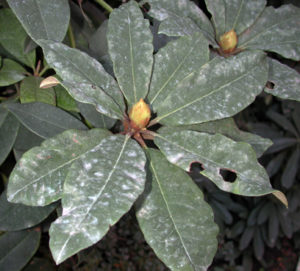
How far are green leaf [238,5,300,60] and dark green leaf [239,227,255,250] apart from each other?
2.14m

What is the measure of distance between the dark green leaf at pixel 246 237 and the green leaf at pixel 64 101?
2.25m

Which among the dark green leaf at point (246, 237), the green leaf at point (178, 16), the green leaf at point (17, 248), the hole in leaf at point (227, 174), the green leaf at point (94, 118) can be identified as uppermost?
the green leaf at point (178, 16)

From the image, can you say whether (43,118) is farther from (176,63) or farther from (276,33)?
(276,33)

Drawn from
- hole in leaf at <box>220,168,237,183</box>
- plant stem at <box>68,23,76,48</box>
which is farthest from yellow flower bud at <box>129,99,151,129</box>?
hole in leaf at <box>220,168,237,183</box>

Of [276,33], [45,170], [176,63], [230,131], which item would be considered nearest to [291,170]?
[276,33]

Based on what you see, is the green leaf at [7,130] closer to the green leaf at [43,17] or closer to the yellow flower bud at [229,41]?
the green leaf at [43,17]

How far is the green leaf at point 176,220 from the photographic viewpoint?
66 centimetres

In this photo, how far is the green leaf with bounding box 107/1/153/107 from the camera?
82 cm

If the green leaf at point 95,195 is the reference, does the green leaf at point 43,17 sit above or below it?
above

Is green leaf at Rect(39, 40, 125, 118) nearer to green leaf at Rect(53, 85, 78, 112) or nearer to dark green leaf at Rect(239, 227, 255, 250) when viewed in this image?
green leaf at Rect(53, 85, 78, 112)

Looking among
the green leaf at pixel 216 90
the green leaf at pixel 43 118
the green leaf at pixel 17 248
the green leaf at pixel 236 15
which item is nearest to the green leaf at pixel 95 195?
the green leaf at pixel 216 90

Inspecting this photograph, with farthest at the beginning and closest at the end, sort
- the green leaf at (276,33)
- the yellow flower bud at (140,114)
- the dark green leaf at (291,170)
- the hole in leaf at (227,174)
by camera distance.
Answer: the dark green leaf at (291,170), the hole in leaf at (227,174), the green leaf at (276,33), the yellow flower bud at (140,114)

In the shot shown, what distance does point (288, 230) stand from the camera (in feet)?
8.62

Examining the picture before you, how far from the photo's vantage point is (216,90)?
0.79 meters
